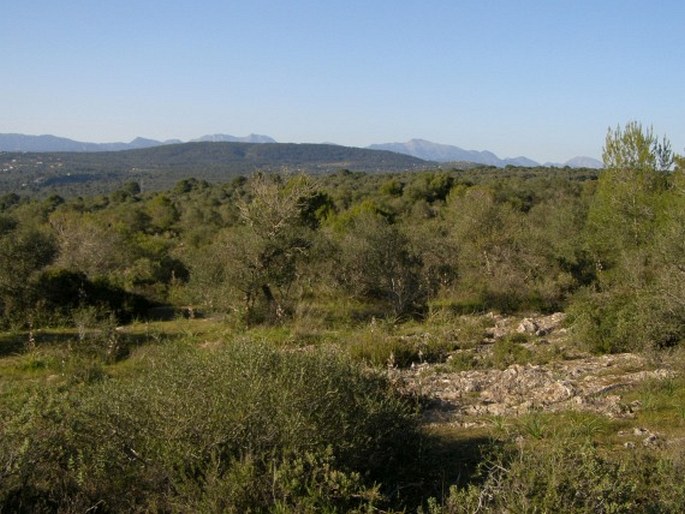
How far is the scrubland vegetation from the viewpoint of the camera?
416 centimetres

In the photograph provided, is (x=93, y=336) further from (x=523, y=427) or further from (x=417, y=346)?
(x=523, y=427)

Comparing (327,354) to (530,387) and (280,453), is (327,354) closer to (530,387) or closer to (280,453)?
(280,453)

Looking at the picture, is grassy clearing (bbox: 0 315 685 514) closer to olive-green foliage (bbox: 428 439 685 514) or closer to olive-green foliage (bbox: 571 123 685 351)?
olive-green foliage (bbox: 428 439 685 514)

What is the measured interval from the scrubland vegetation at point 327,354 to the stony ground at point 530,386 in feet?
0.95

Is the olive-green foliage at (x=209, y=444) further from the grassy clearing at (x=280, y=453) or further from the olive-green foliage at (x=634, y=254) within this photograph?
the olive-green foliage at (x=634, y=254)

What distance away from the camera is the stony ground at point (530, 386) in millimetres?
7188

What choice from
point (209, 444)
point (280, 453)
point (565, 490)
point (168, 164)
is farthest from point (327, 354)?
point (168, 164)

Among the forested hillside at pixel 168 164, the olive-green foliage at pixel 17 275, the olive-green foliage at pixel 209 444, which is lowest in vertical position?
the olive-green foliage at pixel 17 275

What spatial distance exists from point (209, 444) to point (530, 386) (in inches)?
207

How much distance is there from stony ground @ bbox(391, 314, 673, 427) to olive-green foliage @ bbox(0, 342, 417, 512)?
260cm

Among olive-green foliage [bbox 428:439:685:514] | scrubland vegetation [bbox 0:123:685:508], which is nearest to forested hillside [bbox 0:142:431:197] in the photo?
scrubland vegetation [bbox 0:123:685:508]

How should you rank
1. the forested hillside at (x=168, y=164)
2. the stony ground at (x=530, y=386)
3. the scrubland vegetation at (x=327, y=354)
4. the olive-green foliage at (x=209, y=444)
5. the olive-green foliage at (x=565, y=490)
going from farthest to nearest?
the forested hillside at (x=168, y=164) < the stony ground at (x=530, y=386) < the scrubland vegetation at (x=327, y=354) < the olive-green foliage at (x=209, y=444) < the olive-green foliage at (x=565, y=490)

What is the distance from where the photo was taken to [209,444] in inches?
169

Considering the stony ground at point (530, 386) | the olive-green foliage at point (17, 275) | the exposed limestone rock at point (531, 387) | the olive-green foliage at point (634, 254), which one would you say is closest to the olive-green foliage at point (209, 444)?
the stony ground at point (530, 386)
